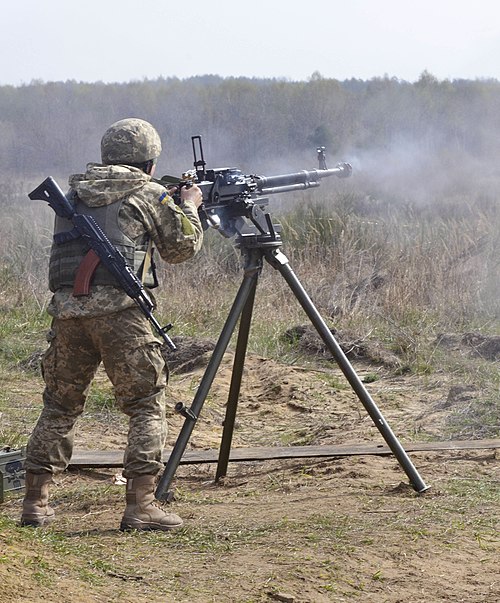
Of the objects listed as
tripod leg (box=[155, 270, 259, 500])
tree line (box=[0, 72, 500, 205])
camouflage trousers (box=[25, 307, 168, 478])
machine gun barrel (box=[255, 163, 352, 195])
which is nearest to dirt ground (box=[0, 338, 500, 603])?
tripod leg (box=[155, 270, 259, 500])

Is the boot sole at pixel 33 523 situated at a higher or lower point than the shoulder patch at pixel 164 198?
lower

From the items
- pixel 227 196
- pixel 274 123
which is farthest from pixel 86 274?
pixel 274 123

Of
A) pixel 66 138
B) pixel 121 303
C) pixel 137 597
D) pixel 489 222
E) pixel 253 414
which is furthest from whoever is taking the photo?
pixel 66 138

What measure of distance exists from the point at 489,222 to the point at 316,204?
240 cm

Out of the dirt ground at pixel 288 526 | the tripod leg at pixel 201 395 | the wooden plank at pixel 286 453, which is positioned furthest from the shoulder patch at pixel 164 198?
the wooden plank at pixel 286 453

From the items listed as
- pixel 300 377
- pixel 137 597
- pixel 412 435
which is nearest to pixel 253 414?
pixel 300 377

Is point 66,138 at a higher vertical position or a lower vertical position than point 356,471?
higher

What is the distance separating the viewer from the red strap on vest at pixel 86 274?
15.3 ft

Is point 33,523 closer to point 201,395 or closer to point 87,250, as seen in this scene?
point 201,395

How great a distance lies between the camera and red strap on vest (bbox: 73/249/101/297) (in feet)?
15.3

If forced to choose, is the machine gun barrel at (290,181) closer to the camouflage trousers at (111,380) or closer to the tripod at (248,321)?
the tripod at (248,321)

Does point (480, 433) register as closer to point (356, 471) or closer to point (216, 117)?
point (356, 471)

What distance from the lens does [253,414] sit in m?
7.72

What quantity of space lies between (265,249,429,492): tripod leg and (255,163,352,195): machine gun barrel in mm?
409
